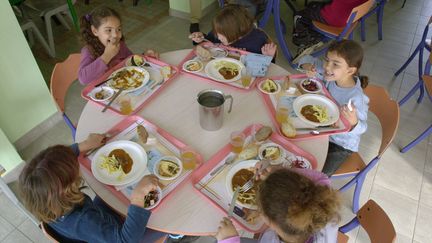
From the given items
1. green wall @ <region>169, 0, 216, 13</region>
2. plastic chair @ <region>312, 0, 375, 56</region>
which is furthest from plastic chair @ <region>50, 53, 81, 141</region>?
green wall @ <region>169, 0, 216, 13</region>

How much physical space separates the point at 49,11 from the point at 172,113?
2.67 metres

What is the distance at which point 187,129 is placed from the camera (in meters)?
1.58

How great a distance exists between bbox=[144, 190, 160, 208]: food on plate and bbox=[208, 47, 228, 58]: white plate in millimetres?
1096

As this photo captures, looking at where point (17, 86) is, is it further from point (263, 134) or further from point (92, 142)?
point (263, 134)

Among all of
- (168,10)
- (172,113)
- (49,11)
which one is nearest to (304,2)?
(168,10)

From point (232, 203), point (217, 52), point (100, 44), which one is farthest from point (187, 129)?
point (100, 44)

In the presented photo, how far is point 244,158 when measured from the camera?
143 centimetres

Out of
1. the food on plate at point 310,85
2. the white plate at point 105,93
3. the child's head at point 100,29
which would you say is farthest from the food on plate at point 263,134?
the child's head at point 100,29

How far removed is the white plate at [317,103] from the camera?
1.61 metres

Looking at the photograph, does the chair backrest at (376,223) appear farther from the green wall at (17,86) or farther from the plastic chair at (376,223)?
the green wall at (17,86)

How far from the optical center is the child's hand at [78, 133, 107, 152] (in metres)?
1.42

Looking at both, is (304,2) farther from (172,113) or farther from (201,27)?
(172,113)

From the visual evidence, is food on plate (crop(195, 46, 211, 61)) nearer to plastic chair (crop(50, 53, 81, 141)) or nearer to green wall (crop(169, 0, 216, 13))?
plastic chair (crop(50, 53, 81, 141))

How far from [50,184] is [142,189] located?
336mm
